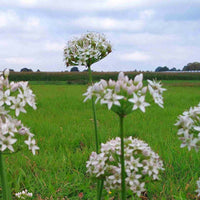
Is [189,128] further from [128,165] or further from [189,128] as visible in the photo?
[128,165]

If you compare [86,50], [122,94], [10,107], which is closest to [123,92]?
[122,94]

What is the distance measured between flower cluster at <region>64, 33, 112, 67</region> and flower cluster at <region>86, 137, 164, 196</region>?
6.89ft

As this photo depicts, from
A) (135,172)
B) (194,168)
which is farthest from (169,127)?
(135,172)

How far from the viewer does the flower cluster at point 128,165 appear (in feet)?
7.36

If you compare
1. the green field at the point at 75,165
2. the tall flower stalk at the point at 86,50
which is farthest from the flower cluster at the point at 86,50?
the green field at the point at 75,165

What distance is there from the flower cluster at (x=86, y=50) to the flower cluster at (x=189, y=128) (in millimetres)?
2334

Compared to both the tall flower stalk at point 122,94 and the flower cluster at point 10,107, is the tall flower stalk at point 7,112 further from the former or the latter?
the tall flower stalk at point 122,94

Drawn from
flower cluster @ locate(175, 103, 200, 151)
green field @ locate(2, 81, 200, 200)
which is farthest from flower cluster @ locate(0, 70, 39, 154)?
flower cluster @ locate(175, 103, 200, 151)

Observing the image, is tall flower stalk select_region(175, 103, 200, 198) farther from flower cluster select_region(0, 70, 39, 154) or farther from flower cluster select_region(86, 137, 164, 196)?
flower cluster select_region(0, 70, 39, 154)

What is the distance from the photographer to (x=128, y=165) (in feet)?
7.35

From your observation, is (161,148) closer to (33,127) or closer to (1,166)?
(33,127)

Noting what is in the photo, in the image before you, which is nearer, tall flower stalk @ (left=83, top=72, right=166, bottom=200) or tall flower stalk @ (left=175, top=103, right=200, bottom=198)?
tall flower stalk @ (left=83, top=72, right=166, bottom=200)

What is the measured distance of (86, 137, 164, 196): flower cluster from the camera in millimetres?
2242

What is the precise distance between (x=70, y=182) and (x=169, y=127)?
390cm
